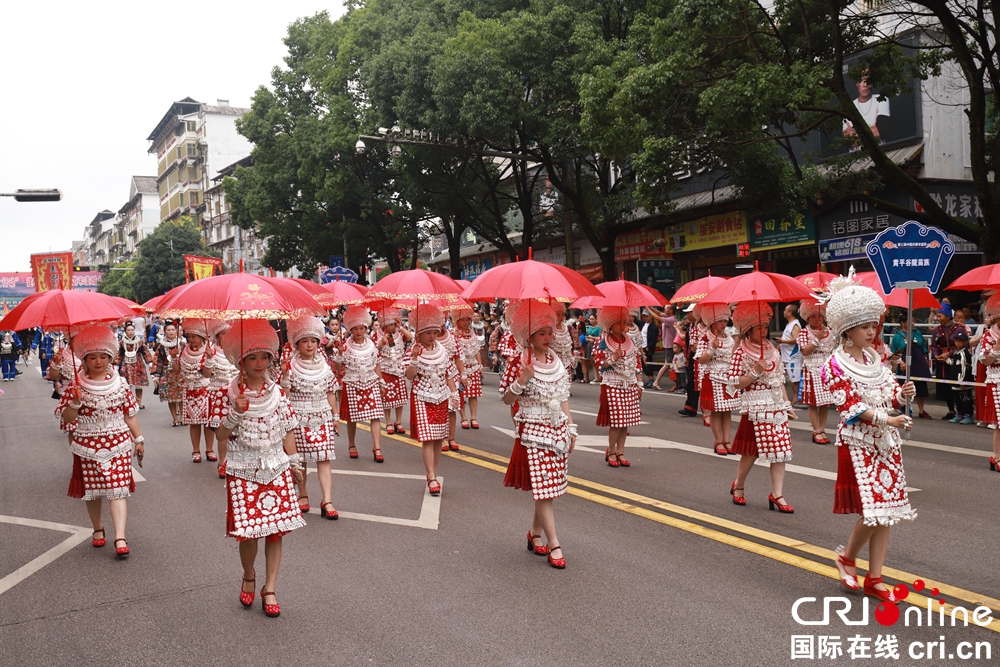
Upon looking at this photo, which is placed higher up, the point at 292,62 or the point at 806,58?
the point at 292,62

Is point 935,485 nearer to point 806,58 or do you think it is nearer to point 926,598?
point 926,598

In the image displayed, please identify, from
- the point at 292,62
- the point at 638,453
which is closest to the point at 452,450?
the point at 638,453

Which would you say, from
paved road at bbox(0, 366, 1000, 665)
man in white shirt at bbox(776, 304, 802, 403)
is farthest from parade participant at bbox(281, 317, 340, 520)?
man in white shirt at bbox(776, 304, 802, 403)

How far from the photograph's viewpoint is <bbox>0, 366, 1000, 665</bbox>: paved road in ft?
15.2

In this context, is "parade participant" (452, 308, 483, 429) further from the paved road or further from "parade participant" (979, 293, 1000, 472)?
"parade participant" (979, 293, 1000, 472)

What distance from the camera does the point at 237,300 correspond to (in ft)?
16.1

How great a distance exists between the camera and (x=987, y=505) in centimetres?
747

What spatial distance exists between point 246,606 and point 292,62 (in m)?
34.3

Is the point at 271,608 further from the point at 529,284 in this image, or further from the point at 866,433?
the point at 866,433

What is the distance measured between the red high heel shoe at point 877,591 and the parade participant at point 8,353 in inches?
1195

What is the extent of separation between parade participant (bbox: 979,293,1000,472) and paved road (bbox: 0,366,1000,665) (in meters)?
0.55

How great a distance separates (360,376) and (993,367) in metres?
7.14

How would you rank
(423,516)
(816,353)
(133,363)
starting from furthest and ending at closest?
1. (133,363)
2. (816,353)
3. (423,516)

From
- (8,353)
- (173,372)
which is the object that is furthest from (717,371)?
(8,353)
